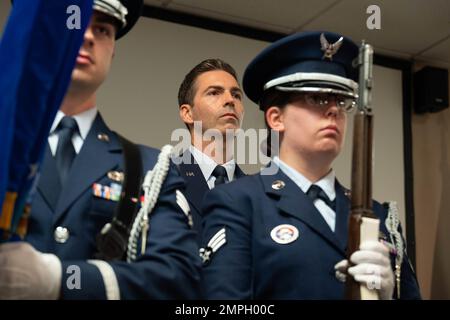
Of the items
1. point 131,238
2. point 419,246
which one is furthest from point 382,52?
point 131,238

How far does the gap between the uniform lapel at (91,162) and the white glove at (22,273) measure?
0.15 metres

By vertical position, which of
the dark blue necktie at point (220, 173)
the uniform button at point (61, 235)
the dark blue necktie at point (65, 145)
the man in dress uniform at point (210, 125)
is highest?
the man in dress uniform at point (210, 125)

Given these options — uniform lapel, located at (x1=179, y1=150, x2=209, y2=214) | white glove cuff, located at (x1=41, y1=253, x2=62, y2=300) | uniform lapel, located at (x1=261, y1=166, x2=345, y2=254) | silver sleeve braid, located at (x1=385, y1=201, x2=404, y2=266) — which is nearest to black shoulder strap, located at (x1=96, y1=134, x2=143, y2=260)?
white glove cuff, located at (x1=41, y1=253, x2=62, y2=300)

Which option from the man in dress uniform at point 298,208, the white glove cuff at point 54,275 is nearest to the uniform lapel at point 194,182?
the man in dress uniform at point 298,208

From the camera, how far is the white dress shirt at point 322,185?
60.7 inches

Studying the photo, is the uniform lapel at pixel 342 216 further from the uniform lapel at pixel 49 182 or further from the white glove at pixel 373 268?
the uniform lapel at pixel 49 182

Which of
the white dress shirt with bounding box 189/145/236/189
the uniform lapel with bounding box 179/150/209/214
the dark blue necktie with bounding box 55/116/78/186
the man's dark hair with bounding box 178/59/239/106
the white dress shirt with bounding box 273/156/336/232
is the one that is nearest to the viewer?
the dark blue necktie with bounding box 55/116/78/186

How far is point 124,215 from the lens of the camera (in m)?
1.22

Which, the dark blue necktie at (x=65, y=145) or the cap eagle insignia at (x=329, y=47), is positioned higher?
the cap eagle insignia at (x=329, y=47)

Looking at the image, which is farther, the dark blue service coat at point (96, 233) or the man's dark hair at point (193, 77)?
the man's dark hair at point (193, 77)

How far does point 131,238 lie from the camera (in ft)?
3.98

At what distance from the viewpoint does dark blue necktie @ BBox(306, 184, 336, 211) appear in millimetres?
1560

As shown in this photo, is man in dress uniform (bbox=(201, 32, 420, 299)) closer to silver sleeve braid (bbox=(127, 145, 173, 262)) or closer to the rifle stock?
the rifle stock

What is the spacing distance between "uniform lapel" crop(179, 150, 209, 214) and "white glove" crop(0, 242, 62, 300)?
74 cm
